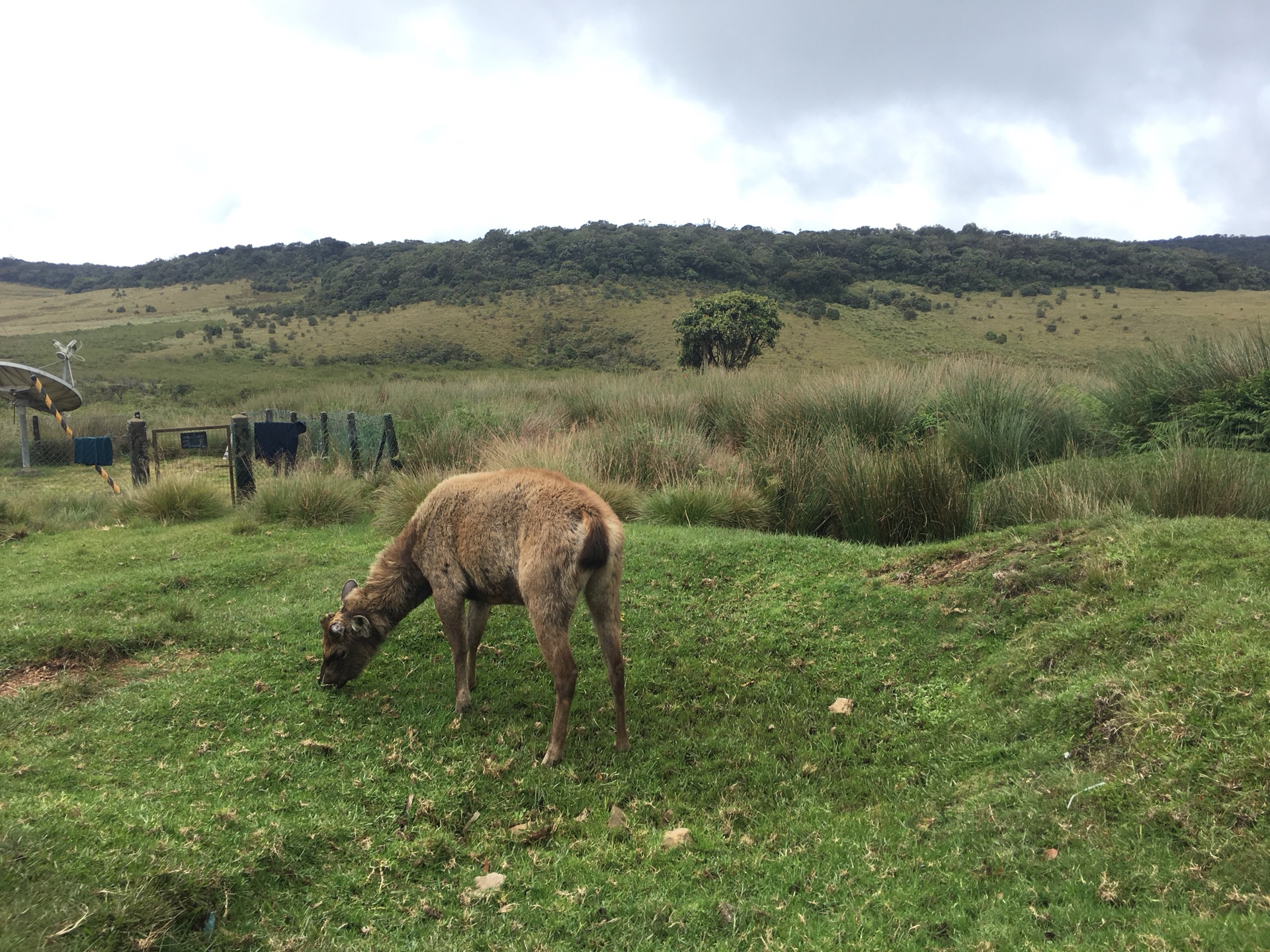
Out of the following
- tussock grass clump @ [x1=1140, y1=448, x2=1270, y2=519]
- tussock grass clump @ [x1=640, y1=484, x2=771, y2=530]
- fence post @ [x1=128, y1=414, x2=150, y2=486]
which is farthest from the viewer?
fence post @ [x1=128, y1=414, x2=150, y2=486]

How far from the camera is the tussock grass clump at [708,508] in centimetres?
1013

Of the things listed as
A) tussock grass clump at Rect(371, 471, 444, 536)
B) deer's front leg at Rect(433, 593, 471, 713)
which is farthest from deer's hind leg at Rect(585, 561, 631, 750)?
tussock grass clump at Rect(371, 471, 444, 536)

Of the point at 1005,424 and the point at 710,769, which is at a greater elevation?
Answer: the point at 1005,424

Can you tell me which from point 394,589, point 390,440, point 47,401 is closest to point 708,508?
point 394,589

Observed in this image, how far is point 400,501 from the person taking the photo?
10.7 m

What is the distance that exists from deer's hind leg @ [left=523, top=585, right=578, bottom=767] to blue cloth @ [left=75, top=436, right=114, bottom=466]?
16.3 m

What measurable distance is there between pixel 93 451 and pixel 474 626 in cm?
1624

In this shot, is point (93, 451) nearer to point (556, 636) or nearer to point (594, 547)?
point (556, 636)

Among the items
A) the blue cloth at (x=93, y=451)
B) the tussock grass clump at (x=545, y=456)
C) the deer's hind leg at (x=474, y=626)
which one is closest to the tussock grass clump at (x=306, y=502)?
the tussock grass clump at (x=545, y=456)

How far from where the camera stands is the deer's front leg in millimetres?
5309

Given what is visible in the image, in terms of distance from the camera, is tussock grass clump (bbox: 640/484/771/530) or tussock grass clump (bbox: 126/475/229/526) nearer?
tussock grass clump (bbox: 640/484/771/530)

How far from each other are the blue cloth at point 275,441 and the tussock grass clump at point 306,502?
265cm

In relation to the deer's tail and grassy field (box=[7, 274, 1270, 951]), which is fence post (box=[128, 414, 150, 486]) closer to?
grassy field (box=[7, 274, 1270, 951])

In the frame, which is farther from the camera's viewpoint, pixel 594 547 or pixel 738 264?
pixel 738 264
